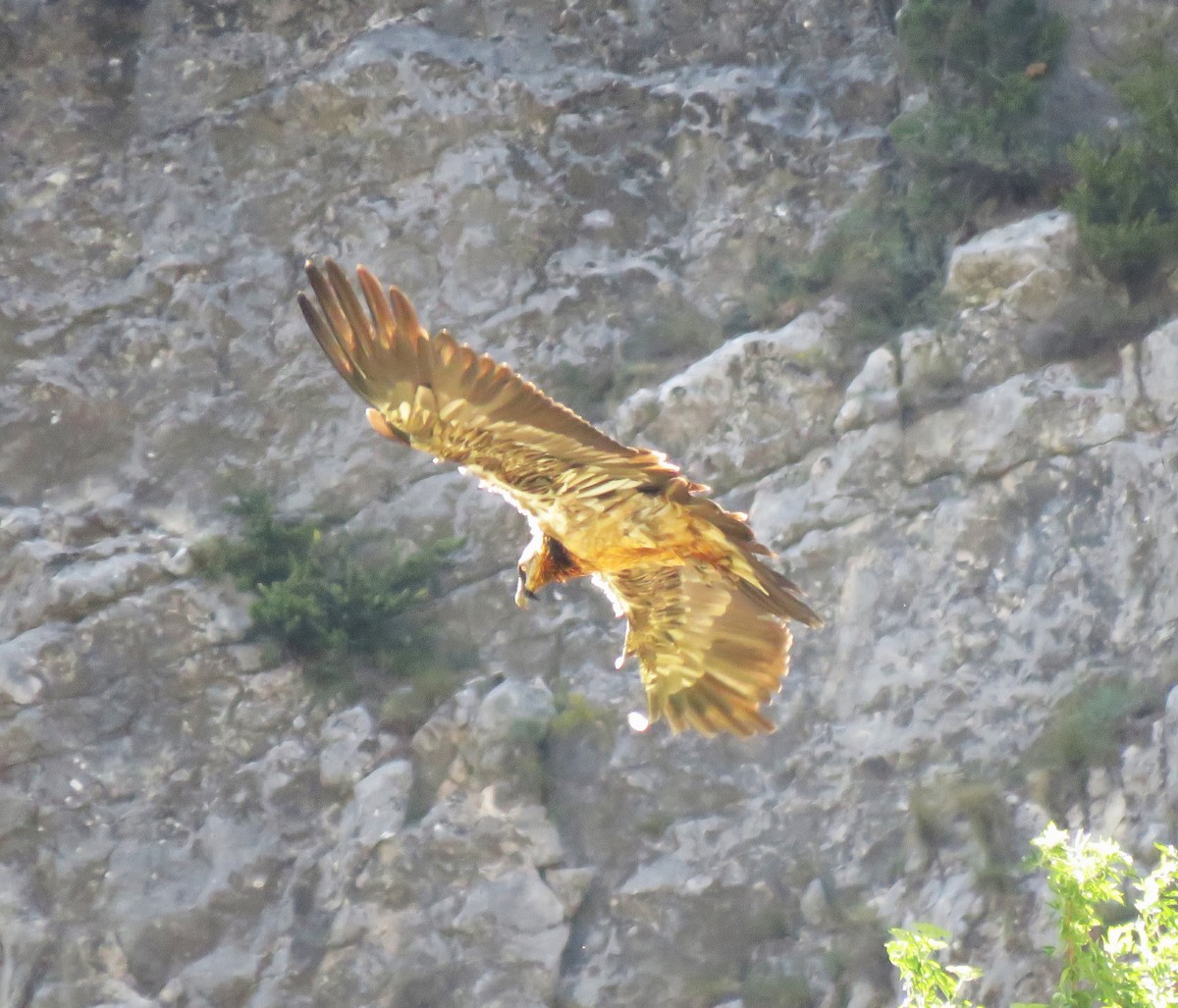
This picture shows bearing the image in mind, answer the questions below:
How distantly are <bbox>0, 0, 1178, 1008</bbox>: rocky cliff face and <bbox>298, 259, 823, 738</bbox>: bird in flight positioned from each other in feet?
9.40

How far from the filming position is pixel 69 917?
7809mm

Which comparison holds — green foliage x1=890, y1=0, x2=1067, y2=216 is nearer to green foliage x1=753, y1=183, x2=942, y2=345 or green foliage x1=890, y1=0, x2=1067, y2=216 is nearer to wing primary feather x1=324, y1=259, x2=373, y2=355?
green foliage x1=753, y1=183, x2=942, y2=345

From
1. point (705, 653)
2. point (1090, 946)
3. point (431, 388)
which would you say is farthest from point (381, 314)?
point (1090, 946)

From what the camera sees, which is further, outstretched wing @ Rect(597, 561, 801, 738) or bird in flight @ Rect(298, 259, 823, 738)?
outstretched wing @ Rect(597, 561, 801, 738)

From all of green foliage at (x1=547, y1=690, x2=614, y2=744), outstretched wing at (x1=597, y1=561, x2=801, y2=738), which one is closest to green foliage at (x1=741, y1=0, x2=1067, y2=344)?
green foliage at (x1=547, y1=690, x2=614, y2=744)

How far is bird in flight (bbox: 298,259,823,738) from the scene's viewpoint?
3.63 m

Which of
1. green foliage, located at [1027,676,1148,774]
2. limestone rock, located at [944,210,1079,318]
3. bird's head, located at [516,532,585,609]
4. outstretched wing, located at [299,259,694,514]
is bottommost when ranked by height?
green foliage, located at [1027,676,1148,774]

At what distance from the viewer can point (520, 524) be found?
8367mm

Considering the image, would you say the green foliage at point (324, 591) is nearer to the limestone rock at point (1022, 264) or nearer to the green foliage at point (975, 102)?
the limestone rock at point (1022, 264)

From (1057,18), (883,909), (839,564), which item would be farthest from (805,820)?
(1057,18)

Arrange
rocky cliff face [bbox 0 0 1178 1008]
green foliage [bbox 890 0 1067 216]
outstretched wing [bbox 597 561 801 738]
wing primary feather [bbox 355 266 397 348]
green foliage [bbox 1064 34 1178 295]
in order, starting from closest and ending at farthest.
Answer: wing primary feather [bbox 355 266 397 348] → outstretched wing [bbox 597 561 801 738] → rocky cliff face [bbox 0 0 1178 1008] → green foliage [bbox 1064 34 1178 295] → green foliage [bbox 890 0 1067 216]

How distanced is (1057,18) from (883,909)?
16.1 feet

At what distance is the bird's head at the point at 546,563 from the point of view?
4418 millimetres

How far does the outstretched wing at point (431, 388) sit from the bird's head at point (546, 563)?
1.99 feet
